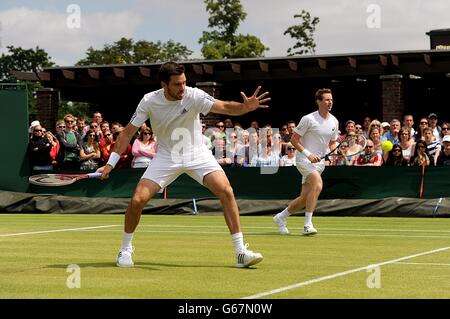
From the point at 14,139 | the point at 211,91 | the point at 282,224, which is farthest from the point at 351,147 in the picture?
the point at 211,91

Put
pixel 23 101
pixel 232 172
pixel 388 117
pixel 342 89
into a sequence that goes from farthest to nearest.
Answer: pixel 342 89 → pixel 388 117 → pixel 23 101 → pixel 232 172

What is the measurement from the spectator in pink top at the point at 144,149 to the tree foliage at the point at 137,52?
71241 mm

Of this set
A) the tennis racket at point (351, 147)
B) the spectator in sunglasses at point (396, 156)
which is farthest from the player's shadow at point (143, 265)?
the spectator in sunglasses at point (396, 156)

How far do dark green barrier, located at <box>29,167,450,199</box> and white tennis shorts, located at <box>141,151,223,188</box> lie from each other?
10540 mm

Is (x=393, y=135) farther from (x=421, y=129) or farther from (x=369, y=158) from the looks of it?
(x=369, y=158)

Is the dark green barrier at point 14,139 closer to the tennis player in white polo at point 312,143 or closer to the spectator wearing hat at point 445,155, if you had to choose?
the spectator wearing hat at point 445,155

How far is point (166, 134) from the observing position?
34.4 ft

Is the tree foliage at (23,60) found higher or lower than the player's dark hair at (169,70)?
higher

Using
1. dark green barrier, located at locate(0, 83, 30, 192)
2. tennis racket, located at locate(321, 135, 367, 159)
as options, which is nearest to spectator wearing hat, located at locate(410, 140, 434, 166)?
tennis racket, located at locate(321, 135, 367, 159)

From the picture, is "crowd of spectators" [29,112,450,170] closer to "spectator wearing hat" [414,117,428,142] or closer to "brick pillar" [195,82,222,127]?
"spectator wearing hat" [414,117,428,142]

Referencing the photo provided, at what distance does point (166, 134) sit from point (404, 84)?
23.5 metres

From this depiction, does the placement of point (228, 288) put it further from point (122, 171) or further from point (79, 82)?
point (79, 82)

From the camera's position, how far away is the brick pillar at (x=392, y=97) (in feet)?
97.4

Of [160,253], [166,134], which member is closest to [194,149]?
[166,134]
